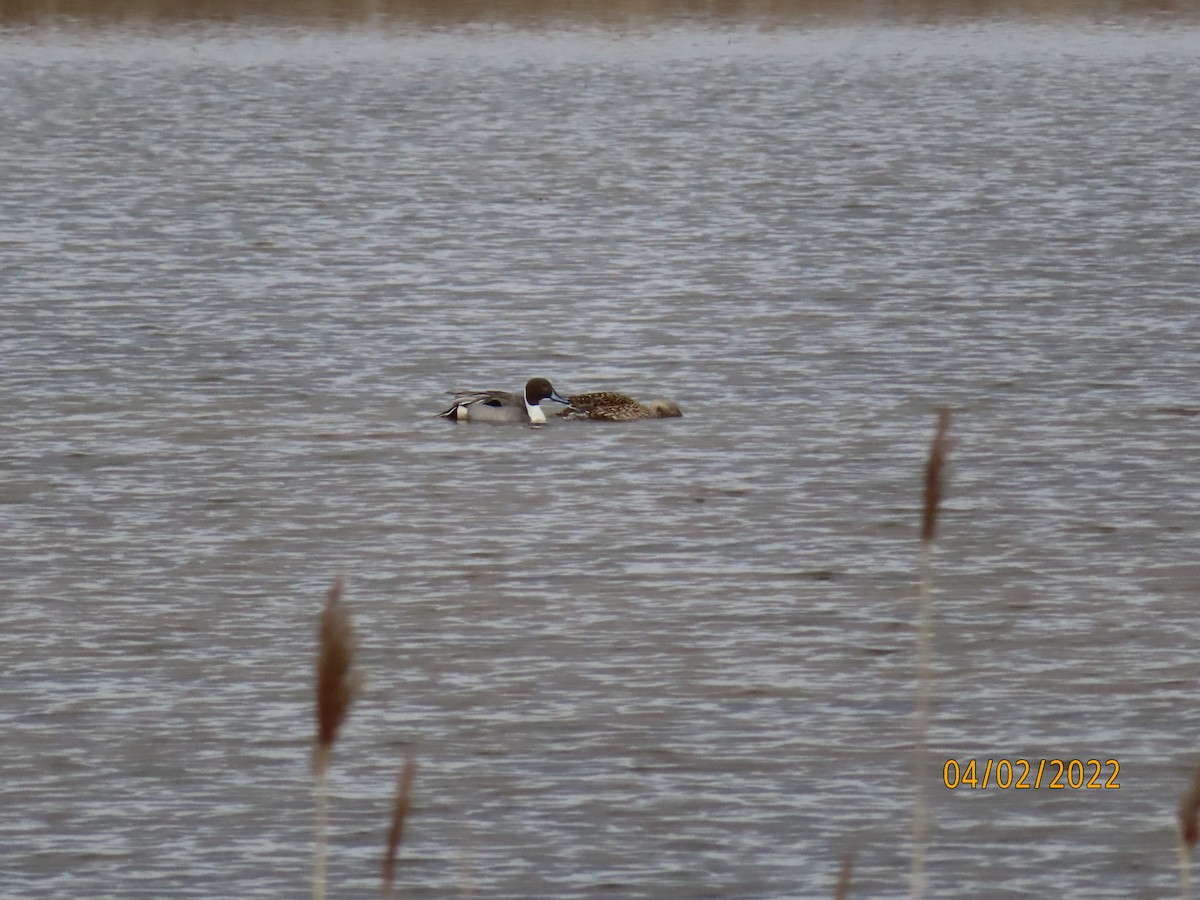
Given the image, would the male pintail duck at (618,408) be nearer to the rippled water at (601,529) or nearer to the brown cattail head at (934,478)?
the rippled water at (601,529)

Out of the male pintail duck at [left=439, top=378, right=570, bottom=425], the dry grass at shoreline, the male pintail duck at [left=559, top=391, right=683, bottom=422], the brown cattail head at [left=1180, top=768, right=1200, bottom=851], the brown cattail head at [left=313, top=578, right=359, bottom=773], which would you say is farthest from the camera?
the dry grass at shoreline

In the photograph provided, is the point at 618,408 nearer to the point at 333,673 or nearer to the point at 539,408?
the point at 539,408

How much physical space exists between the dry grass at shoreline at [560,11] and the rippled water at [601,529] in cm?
3571

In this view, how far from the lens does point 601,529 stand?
1202 centimetres


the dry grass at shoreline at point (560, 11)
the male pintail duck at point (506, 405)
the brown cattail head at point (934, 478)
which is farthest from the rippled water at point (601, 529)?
the dry grass at shoreline at point (560, 11)

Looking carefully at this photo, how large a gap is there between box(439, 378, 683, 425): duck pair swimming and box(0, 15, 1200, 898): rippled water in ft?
0.48

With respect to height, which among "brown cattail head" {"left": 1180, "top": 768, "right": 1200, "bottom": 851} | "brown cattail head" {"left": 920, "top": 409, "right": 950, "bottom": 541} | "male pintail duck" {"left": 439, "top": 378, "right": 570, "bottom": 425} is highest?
"brown cattail head" {"left": 920, "top": 409, "right": 950, "bottom": 541}

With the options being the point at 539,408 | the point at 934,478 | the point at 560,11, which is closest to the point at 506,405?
the point at 539,408

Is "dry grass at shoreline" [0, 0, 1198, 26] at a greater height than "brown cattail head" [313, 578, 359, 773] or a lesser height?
lesser

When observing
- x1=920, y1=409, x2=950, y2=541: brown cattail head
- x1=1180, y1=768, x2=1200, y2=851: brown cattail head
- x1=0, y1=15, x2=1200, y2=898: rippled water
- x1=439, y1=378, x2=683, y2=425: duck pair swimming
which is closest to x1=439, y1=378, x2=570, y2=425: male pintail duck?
x1=439, y1=378, x2=683, y2=425: duck pair swimming

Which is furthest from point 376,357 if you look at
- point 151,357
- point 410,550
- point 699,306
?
point 410,550

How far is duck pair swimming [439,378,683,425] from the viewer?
48.6 ft

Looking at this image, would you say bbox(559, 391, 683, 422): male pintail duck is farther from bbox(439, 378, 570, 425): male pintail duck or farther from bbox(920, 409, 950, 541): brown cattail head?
bbox(920, 409, 950, 541): brown cattail head

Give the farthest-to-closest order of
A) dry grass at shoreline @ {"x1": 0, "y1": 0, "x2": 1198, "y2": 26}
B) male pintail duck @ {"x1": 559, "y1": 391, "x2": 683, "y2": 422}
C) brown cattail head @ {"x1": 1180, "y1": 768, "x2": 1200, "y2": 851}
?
dry grass at shoreline @ {"x1": 0, "y1": 0, "x2": 1198, "y2": 26}, male pintail duck @ {"x1": 559, "y1": 391, "x2": 683, "y2": 422}, brown cattail head @ {"x1": 1180, "y1": 768, "x2": 1200, "y2": 851}
